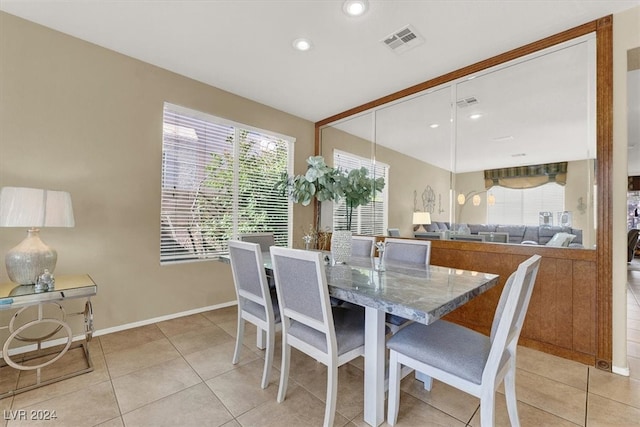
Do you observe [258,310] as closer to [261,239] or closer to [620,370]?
[261,239]

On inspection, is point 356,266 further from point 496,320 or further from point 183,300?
point 183,300

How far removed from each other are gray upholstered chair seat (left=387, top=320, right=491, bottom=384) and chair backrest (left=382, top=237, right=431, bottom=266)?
0.78 meters

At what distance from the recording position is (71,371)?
Answer: 6.66 feet

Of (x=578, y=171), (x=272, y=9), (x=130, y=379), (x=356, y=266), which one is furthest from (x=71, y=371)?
(x=578, y=171)

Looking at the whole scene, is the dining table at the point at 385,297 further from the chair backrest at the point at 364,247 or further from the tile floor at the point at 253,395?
the chair backrest at the point at 364,247

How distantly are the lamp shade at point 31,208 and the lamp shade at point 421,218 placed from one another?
11.0 feet

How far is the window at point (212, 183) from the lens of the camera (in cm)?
312

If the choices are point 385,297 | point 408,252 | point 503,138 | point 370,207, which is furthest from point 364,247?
point 503,138

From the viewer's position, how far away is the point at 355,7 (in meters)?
2.12

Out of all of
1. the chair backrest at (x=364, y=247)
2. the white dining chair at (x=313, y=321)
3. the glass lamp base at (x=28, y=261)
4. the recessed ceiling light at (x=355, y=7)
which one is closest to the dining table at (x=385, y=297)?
the white dining chair at (x=313, y=321)

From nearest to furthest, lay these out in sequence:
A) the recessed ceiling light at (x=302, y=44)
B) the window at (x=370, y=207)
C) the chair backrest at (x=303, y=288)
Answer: the chair backrest at (x=303, y=288) < the recessed ceiling light at (x=302, y=44) < the window at (x=370, y=207)

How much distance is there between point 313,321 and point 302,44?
7.90ft

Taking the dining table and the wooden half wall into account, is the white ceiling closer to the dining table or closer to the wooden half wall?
the wooden half wall

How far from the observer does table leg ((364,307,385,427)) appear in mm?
1515
